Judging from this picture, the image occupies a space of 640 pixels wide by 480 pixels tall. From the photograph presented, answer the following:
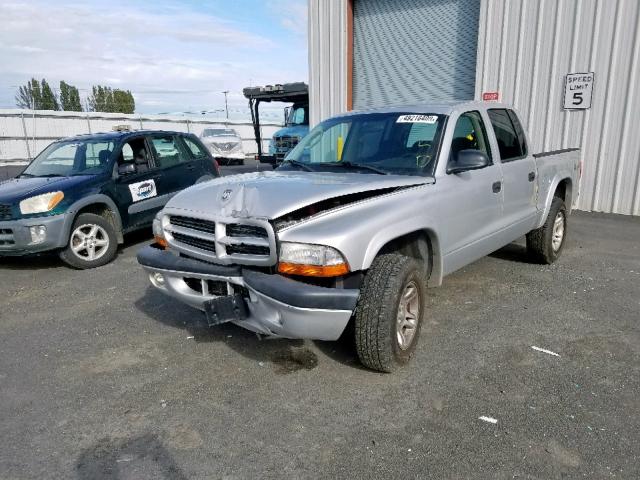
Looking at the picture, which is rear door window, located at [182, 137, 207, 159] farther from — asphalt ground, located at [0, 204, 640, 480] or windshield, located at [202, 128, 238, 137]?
windshield, located at [202, 128, 238, 137]

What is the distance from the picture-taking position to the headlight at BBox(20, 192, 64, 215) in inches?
214

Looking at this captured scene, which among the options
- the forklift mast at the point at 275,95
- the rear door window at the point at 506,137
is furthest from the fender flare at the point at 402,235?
the forklift mast at the point at 275,95

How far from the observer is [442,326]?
3.90m

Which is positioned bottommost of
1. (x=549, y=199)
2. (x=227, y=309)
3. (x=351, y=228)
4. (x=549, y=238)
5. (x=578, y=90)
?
(x=549, y=238)

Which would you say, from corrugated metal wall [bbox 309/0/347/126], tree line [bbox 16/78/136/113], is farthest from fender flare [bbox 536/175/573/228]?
tree line [bbox 16/78/136/113]

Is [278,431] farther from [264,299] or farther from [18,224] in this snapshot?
[18,224]

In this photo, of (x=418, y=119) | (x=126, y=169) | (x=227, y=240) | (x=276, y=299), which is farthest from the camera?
(x=126, y=169)

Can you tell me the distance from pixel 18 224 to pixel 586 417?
18.9ft

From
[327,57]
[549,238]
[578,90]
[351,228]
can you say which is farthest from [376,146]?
[327,57]

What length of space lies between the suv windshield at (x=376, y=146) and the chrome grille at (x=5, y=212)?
11.3ft

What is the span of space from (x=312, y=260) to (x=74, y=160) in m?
5.29

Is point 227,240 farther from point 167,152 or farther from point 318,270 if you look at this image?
point 167,152

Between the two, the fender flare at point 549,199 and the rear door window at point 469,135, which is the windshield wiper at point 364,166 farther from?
the fender flare at point 549,199

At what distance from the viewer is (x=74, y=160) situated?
6.57m
